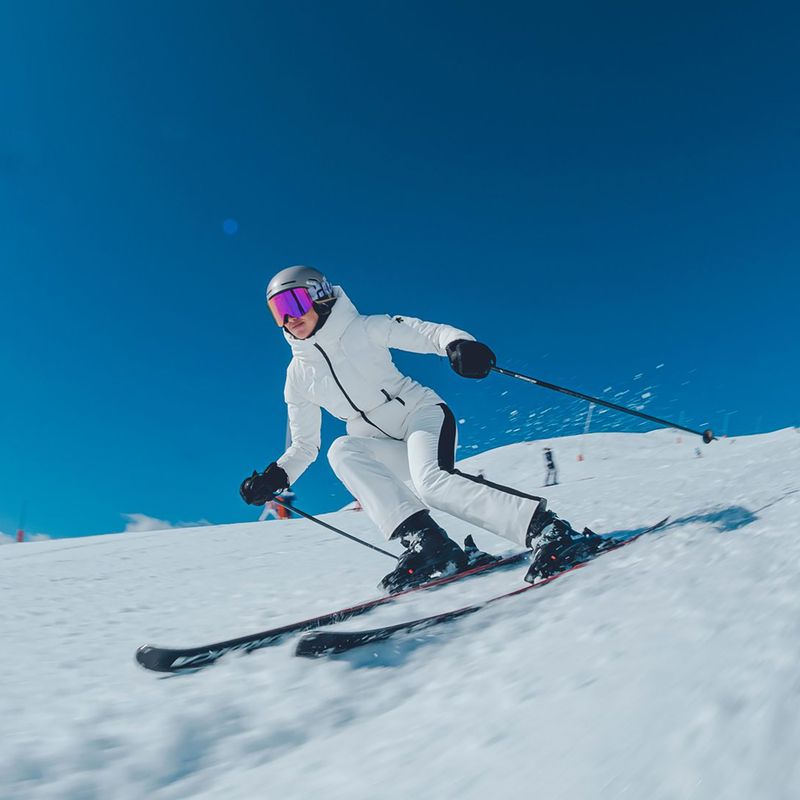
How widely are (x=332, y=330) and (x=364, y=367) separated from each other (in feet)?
1.07

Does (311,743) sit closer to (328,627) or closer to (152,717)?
(152,717)

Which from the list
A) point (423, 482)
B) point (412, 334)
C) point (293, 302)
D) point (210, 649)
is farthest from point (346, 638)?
point (293, 302)

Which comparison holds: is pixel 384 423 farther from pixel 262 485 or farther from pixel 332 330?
pixel 262 485

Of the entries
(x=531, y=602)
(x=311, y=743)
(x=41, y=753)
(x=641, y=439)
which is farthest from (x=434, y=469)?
(x=641, y=439)

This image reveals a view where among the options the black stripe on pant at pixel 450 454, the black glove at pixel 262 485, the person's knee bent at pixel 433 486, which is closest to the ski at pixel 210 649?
the person's knee bent at pixel 433 486

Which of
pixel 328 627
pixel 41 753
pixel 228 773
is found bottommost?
pixel 228 773

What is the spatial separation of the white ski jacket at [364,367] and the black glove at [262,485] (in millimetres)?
633

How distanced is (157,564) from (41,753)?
451cm

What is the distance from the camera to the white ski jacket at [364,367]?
3.69m

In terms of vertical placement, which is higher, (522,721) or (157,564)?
(157,564)

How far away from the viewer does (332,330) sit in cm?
367

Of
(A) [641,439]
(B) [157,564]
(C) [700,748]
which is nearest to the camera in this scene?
(C) [700,748]

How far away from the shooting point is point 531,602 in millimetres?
2279

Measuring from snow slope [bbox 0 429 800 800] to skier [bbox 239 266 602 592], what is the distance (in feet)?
1.29
